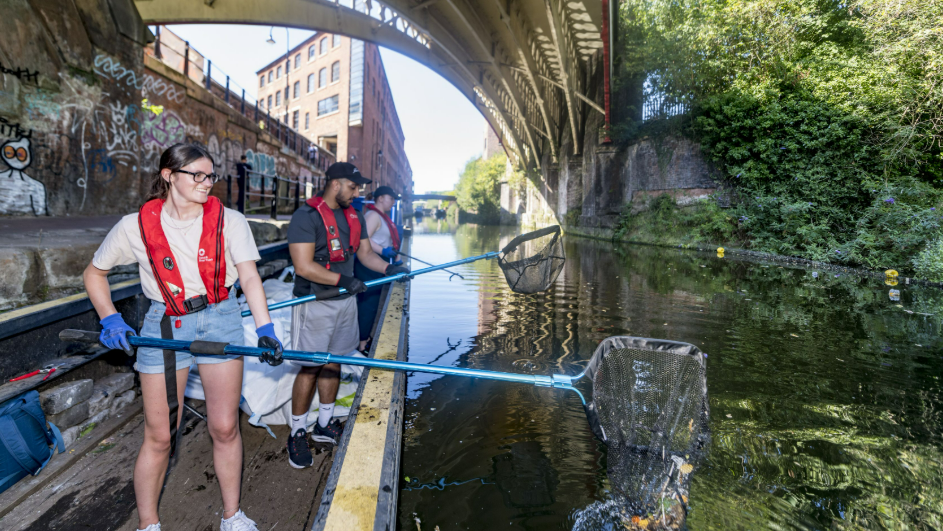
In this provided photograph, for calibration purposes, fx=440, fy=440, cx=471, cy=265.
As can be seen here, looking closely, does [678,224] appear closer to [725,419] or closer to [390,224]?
[390,224]

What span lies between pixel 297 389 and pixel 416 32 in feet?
81.4

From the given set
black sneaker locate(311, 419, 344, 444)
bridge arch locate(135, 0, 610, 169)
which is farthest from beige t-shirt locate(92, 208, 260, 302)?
bridge arch locate(135, 0, 610, 169)

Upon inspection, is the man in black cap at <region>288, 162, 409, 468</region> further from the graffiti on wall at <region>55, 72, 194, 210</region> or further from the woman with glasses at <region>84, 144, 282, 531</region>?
the graffiti on wall at <region>55, 72, 194, 210</region>

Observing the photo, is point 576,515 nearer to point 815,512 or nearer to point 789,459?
point 815,512

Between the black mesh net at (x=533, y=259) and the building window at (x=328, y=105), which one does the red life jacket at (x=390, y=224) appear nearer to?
the black mesh net at (x=533, y=259)

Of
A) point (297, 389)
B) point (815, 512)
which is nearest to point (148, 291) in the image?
point (297, 389)

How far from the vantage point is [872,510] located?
233cm

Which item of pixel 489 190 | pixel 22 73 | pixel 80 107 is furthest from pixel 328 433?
pixel 489 190

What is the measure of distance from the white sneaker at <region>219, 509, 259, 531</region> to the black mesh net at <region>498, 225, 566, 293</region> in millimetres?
3770

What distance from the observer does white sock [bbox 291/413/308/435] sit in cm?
292

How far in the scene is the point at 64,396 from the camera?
106 inches

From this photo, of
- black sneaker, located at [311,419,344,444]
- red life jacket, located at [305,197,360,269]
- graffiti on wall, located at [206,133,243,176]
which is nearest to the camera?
black sneaker, located at [311,419,344,444]

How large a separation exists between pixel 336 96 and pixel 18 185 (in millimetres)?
34315

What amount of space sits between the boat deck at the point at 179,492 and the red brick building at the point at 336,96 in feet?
121
